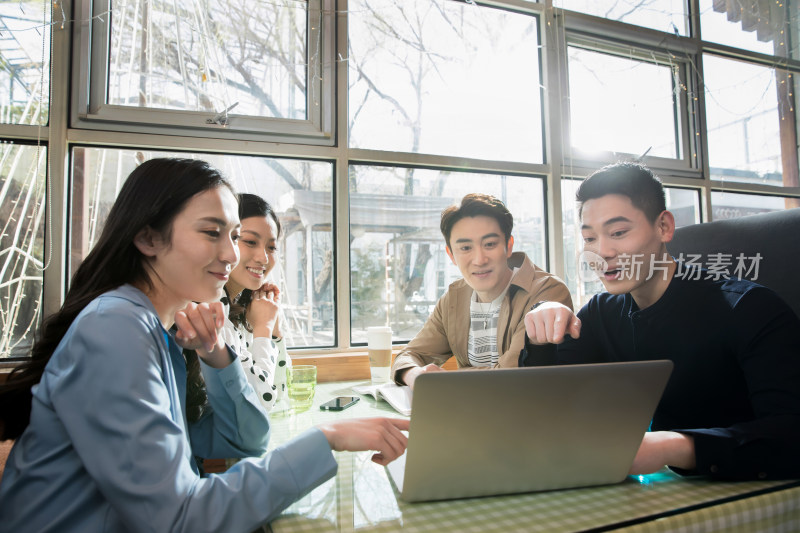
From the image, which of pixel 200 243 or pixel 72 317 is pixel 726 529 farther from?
pixel 72 317

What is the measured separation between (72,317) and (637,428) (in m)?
0.88

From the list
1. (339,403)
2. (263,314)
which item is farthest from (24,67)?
(339,403)

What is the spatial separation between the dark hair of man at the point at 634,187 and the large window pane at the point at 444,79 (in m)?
1.12

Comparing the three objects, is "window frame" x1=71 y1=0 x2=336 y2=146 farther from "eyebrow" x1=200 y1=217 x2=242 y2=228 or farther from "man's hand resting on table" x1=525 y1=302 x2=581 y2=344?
"man's hand resting on table" x1=525 y1=302 x2=581 y2=344

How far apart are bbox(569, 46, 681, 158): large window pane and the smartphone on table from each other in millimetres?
1745

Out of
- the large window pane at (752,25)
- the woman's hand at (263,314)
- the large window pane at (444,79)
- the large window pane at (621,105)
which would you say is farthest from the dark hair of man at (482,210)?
the large window pane at (752,25)

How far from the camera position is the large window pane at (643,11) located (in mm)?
2436

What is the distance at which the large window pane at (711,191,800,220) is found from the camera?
2.61 m

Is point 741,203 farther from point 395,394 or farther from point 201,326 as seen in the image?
point 201,326

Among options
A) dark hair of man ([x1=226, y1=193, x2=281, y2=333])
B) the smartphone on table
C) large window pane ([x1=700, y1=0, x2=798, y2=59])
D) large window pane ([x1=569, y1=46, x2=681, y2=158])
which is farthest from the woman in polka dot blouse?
large window pane ([x1=700, y1=0, x2=798, y2=59])

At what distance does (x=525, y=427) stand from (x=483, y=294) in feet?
3.70

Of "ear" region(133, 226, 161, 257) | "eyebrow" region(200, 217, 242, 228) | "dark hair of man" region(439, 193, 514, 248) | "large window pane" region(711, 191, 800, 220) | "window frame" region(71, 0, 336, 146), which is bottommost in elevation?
"ear" region(133, 226, 161, 257)

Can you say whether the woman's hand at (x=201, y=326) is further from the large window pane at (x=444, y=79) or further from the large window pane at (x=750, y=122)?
the large window pane at (x=750, y=122)

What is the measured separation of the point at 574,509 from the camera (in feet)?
2.01
